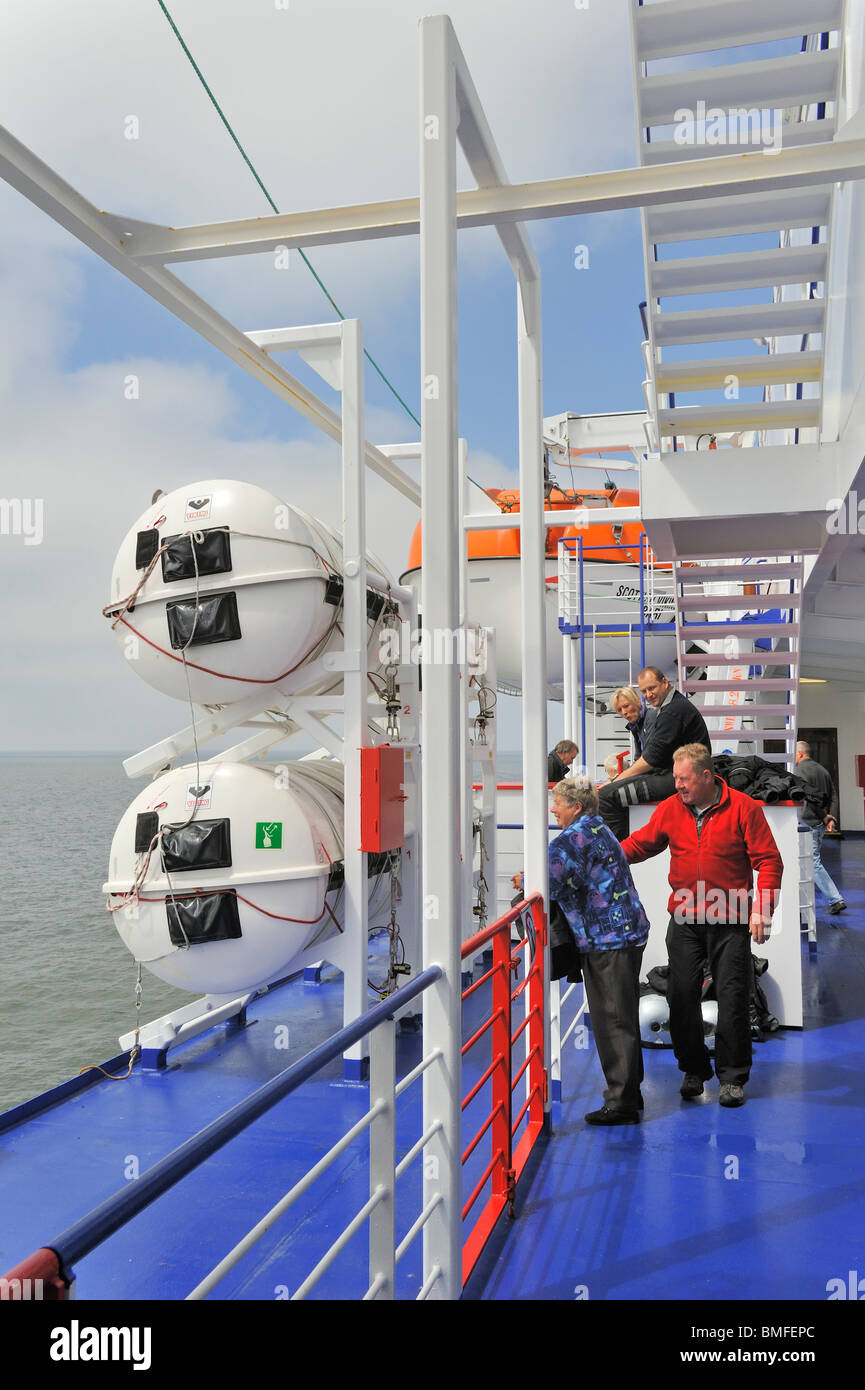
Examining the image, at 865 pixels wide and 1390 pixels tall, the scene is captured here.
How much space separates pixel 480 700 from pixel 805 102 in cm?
473

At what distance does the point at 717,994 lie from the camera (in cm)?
485

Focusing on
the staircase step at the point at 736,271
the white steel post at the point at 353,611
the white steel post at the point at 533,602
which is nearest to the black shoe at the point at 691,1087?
the white steel post at the point at 533,602

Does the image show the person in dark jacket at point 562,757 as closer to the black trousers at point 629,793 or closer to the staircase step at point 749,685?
the black trousers at point 629,793

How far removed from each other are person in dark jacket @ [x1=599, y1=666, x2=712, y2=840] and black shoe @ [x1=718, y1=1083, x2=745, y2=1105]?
5.69 feet

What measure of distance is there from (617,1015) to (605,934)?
13.9 inches

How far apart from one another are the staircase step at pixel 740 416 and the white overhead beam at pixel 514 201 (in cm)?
238

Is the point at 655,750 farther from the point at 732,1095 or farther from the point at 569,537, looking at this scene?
the point at 569,537

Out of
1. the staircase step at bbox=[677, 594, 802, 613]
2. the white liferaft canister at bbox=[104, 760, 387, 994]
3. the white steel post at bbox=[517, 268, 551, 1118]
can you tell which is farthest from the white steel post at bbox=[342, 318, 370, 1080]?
the staircase step at bbox=[677, 594, 802, 613]

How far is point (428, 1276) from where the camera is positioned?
9.58 feet

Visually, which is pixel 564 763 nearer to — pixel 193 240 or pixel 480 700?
pixel 480 700

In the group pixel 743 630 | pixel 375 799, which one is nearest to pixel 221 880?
pixel 375 799

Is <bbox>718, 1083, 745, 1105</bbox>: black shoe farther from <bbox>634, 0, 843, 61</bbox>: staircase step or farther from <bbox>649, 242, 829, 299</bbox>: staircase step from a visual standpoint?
<bbox>634, 0, 843, 61</bbox>: staircase step

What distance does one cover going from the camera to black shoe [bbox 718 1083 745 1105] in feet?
15.7

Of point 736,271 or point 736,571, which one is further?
point 736,571
